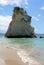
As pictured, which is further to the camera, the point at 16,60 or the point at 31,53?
the point at 31,53

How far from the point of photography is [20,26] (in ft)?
231

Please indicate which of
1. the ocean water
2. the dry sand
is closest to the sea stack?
the ocean water

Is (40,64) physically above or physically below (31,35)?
above

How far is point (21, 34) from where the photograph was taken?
69250 mm

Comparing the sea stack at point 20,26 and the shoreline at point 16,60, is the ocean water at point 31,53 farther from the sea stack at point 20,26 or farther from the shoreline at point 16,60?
the sea stack at point 20,26

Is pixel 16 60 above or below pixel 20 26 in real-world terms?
above

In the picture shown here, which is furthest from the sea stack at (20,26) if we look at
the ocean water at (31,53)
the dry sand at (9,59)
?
the dry sand at (9,59)

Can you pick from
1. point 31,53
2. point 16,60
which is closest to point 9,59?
point 16,60

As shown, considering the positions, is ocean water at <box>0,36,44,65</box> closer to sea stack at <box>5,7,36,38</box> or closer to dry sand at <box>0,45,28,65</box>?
dry sand at <box>0,45,28,65</box>

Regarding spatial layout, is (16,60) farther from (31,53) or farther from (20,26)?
(20,26)

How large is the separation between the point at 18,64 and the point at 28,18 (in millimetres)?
61189

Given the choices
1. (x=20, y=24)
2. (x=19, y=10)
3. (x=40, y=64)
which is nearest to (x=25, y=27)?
(x=20, y=24)

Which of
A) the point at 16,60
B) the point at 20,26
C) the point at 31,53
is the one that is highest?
Result: the point at 16,60

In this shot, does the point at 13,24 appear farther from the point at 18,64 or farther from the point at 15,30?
the point at 18,64
